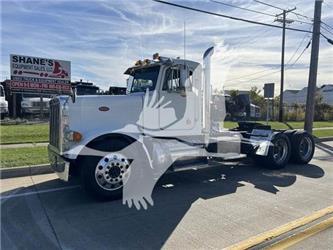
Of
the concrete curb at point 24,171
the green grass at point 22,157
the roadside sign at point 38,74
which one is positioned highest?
the roadside sign at point 38,74

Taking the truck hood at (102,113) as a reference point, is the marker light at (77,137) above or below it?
below

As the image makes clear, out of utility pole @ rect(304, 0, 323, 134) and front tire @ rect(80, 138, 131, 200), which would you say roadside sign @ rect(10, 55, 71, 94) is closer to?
utility pole @ rect(304, 0, 323, 134)

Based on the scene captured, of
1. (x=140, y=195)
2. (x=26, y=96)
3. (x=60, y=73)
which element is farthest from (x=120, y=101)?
(x=26, y=96)

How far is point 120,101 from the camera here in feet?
20.7

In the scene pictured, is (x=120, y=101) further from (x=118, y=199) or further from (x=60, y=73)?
(x=60, y=73)

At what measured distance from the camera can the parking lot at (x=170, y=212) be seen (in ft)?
13.6

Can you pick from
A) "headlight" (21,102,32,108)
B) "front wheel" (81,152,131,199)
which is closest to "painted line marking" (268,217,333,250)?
"front wheel" (81,152,131,199)

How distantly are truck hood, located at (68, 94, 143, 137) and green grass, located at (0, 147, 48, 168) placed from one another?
3.09 meters

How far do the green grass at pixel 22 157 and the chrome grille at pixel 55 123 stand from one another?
6.83 feet

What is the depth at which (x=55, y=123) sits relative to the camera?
6301 millimetres

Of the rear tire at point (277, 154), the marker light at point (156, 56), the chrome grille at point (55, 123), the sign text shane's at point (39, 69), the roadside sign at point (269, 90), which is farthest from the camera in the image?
the sign text shane's at point (39, 69)

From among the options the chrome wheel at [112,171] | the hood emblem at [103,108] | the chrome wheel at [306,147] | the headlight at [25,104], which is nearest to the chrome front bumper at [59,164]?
the chrome wheel at [112,171]

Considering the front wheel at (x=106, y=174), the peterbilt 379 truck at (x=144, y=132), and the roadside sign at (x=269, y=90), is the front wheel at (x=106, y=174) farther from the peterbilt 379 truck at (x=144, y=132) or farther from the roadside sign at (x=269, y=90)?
the roadside sign at (x=269, y=90)

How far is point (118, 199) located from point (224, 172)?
3283 millimetres
